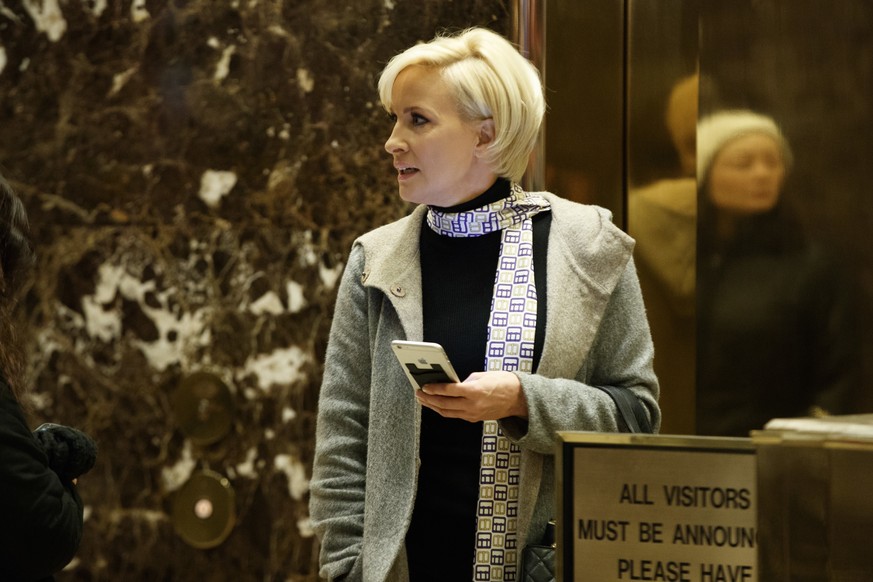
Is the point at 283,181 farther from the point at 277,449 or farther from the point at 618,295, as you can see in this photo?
the point at 618,295

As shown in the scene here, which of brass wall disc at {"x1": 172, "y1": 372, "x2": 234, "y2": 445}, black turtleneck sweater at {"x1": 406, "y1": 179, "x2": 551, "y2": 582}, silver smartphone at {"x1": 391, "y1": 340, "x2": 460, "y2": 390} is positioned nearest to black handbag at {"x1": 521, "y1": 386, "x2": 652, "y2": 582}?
black turtleneck sweater at {"x1": 406, "y1": 179, "x2": 551, "y2": 582}

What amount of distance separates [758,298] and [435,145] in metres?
1.35

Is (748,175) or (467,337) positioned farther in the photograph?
(748,175)

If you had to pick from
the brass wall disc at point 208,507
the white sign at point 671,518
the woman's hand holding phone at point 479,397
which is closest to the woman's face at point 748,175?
the woman's hand holding phone at point 479,397

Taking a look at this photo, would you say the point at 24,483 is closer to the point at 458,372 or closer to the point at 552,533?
the point at 458,372

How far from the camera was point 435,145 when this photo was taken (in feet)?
6.89

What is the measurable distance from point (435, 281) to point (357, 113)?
1.54 metres

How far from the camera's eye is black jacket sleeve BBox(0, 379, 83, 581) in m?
1.67

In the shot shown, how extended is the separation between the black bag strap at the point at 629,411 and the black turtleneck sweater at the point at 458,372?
17 centimetres

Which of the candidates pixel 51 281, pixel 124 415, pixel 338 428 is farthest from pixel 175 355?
pixel 338 428

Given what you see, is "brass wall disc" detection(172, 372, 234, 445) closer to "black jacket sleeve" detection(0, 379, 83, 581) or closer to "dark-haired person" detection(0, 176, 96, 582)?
"dark-haired person" detection(0, 176, 96, 582)

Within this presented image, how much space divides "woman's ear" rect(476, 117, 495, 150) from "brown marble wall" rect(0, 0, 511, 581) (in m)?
1.42

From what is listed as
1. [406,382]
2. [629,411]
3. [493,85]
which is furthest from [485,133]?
[629,411]

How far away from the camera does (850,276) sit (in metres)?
2.97
